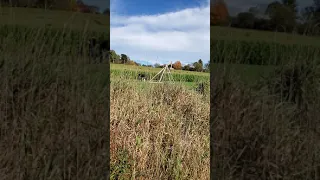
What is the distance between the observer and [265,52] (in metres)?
2.45

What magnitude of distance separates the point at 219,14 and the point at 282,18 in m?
0.48

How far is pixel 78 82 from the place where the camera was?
6.95 feet

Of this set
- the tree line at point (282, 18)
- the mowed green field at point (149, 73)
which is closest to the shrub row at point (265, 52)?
the tree line at point (282, 18)

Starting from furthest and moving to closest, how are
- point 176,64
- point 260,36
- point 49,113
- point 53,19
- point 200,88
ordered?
point 200,88
point 176,64
point 260,36
point 53,19
point 49,113

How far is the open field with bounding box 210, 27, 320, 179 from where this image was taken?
2283mm

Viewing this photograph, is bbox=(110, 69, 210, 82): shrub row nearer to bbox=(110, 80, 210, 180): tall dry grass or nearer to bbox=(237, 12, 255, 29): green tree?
bbox=(110, 80, 210, 180): tall dry grass

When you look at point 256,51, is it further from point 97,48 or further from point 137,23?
point 97,48

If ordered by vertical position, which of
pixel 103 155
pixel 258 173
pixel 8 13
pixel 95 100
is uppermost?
pixel 8 13

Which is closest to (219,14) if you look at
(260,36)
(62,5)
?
(260,36)

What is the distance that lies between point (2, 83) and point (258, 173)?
174cm

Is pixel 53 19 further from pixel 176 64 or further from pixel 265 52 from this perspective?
pixel 265 52

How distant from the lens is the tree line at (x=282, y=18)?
2424 millimetres

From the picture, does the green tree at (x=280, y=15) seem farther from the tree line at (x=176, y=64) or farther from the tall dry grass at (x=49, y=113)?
the tall dry grass at (x=49, y=113)

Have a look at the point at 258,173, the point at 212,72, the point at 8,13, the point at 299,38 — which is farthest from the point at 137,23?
the point at 258,173
